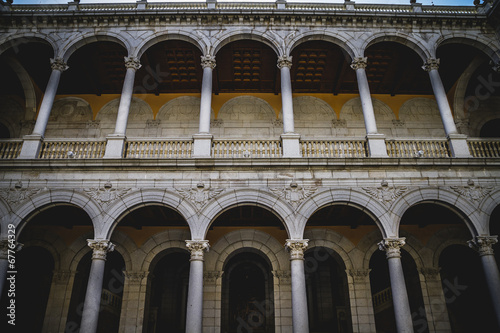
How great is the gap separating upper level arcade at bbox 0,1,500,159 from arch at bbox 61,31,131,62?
38 mm

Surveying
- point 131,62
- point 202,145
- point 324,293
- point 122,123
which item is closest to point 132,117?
point 131,62

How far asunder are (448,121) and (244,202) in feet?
22.6

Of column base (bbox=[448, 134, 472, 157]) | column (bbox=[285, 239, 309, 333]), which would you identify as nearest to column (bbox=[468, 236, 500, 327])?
column base (bbox=[448, 134, 472, 157])

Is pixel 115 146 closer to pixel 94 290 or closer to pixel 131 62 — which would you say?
pixel 131 62

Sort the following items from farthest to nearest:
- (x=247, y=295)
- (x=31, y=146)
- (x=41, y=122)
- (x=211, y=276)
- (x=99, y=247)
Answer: (x=247, y=295) → (x=211, y=276) → (x=41, y=122) → (x=31, y=146) → (x=99, y=247)

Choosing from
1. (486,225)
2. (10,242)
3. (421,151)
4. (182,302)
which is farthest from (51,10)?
(486,225)

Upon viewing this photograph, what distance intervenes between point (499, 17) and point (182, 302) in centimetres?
Answer: 1582

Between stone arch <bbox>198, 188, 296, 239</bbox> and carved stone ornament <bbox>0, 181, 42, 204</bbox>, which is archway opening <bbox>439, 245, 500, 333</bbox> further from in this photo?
carved stone ornament <bbox>0, 181, 42, 204</bbox>

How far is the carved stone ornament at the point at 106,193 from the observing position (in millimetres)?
10234

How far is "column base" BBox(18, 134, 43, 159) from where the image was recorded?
1068 cm

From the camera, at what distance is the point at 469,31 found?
13.0 m

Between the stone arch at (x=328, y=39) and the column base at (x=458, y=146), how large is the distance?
4236mm

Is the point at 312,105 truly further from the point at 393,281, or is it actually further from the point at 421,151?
the point at 393,281

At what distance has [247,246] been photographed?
13031 millimetres
